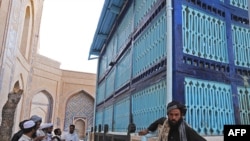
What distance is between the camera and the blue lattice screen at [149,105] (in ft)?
14.2

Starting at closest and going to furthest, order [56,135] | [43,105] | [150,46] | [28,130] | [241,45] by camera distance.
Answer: [28,130] < [241,45] < [150,46] < [56,135] < [43,105]

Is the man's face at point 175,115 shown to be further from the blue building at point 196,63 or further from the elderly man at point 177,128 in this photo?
the blue building at point 196,63

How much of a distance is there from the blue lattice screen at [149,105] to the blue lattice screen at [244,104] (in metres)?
1.50

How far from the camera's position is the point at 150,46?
17.0ft

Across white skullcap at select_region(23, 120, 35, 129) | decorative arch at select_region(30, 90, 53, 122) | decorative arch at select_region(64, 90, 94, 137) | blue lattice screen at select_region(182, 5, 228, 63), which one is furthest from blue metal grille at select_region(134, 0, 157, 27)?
decorative arch at select_region(64, 90, 94, 137)

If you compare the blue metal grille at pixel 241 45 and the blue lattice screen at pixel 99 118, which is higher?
the blue metal grille at pixel 241 45

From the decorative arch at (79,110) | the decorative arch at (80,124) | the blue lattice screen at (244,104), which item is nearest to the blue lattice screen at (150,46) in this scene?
the blue lattice screen at (244,104)

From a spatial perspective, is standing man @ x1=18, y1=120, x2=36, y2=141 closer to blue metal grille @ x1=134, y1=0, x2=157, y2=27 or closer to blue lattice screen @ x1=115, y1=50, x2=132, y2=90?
blue metal grille @ x1=134, y1=0, x2=157, y2=27

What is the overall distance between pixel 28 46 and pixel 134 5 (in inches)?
377

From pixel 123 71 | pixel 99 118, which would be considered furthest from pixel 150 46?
pixel 99 118

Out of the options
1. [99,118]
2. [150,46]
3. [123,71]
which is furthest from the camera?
[99,118]

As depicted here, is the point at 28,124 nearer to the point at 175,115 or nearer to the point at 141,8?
the point at 175,115

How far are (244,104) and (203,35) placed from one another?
1.53 metres

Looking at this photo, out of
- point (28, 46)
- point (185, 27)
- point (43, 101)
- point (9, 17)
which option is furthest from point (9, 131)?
point (43, 101)
